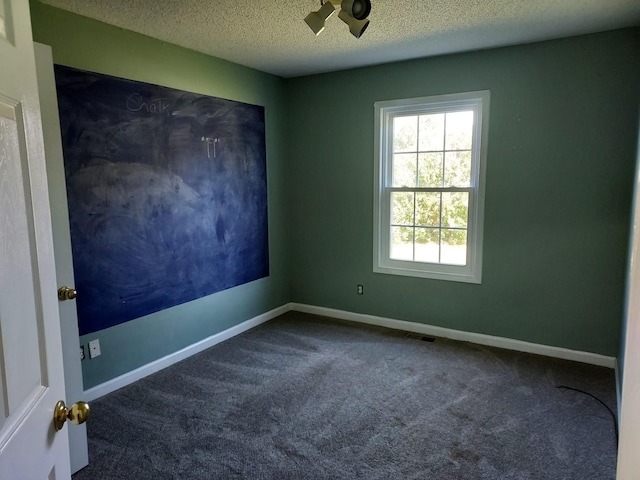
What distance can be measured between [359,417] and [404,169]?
2283mm

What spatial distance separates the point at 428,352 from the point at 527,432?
1179mm

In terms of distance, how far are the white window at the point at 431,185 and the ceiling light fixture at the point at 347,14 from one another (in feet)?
5.88

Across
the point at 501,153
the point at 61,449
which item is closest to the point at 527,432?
the point at 501,153

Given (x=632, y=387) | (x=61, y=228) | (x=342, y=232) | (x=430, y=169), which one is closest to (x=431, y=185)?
(x=430, y=169)

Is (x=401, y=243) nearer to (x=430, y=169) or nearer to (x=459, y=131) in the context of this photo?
(x=430, y=169)

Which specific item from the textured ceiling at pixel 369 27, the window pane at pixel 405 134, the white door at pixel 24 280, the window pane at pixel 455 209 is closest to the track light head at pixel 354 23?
the textured ceiling at pixel 369 27

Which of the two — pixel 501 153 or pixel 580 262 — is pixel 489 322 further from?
pixel 501 153

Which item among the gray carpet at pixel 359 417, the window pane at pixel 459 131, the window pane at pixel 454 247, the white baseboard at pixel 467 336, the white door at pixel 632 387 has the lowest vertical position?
Answer: the gray carpet at pixel 359 417

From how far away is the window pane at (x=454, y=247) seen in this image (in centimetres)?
379

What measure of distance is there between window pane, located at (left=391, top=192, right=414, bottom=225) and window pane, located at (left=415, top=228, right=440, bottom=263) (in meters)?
0.15

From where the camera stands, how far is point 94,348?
9.41ft

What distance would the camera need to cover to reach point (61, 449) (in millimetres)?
989

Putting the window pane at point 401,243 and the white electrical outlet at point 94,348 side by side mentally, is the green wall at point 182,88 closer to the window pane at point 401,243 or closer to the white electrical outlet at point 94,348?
the white electrical outlet at point 94,348

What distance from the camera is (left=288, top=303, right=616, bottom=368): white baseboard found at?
3.33 metres
